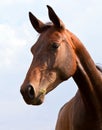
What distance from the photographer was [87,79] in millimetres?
8203

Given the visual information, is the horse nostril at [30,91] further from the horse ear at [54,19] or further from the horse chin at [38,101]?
the horse ear at [54,19]

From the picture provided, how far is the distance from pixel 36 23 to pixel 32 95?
5.31 feet

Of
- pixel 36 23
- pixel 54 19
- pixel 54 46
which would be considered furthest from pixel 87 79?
pixel 36 23

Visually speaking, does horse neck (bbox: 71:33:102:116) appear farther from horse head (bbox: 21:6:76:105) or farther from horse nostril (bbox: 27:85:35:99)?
horse nostril (bbox: 27:85:35:99)

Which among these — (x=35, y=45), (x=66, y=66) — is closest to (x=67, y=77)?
(x=66, y=66)

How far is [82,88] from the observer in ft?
27.0

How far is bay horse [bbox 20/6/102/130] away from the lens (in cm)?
726

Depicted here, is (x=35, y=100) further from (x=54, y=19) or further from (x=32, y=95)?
(x=54, y=19)

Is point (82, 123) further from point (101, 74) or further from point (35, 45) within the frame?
point (35, 45)

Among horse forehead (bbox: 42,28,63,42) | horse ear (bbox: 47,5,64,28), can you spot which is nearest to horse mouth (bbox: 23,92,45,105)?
horse forehead (bbox: 42,28,63,42)

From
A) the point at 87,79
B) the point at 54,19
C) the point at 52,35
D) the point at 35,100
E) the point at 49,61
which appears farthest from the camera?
the point at 87,79

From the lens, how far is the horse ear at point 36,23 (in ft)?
26.6

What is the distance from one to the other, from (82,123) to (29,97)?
1.45 meters

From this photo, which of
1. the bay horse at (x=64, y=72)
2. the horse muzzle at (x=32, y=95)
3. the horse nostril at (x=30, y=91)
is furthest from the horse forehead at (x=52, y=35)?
the horse nostril at (x=30, y=91)
